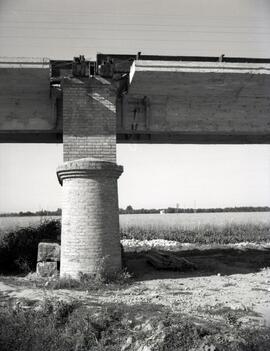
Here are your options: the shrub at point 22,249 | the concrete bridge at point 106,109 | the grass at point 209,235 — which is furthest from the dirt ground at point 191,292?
the grass at point 209,235

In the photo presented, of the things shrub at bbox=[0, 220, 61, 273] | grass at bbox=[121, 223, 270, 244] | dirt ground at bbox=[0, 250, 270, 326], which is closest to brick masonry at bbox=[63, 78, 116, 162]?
shrub at bbox=[0, 220, 61, 273]

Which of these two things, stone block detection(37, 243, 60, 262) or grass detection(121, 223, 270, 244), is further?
grass detection(121, 223, 270, 244)

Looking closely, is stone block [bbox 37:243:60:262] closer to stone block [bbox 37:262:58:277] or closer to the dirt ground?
stone block [bbox 37:262:58:277]

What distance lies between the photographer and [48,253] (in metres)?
10.2

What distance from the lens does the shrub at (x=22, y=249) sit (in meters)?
11.6

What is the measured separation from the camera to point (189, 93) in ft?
35.6

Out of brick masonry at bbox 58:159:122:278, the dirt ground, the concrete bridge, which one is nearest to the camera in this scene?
the dirt ground

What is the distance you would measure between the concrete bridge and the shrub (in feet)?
7.38

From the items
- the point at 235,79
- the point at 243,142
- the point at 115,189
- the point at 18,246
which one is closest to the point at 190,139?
the point at 243,142

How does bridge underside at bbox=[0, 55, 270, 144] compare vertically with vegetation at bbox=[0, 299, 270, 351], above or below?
above

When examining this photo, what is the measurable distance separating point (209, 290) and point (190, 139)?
5181mm

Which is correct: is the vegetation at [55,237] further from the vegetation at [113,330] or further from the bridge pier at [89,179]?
the vegetation at [113,330]

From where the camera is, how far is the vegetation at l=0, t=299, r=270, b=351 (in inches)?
222

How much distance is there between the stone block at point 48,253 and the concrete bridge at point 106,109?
0.64 m
